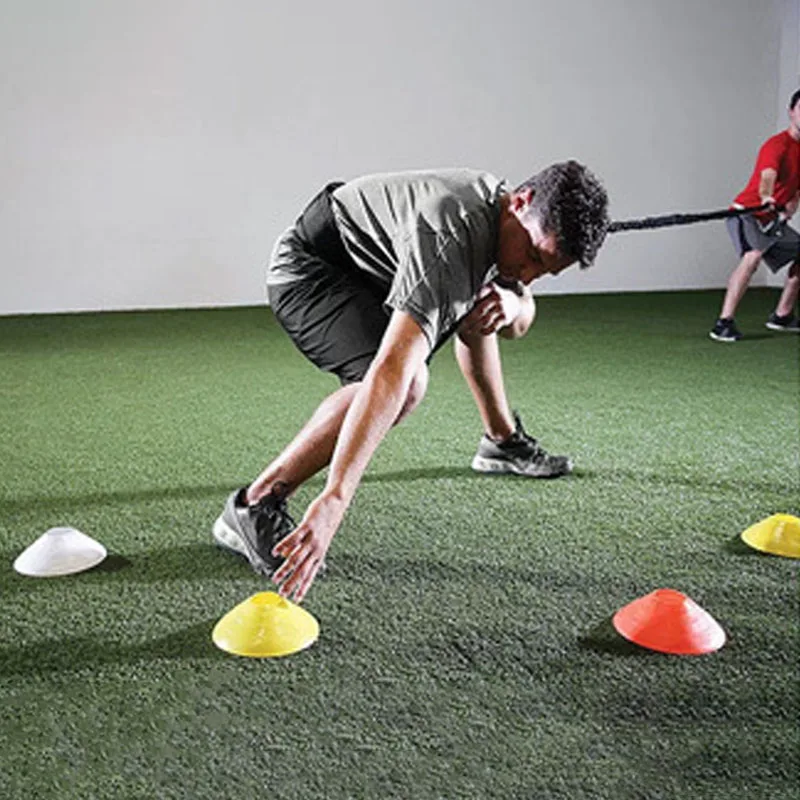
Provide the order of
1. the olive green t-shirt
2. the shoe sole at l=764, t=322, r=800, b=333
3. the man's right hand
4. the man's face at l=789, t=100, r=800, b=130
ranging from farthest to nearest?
the shoe sole at l=764, t=322, r=800, b=333, the man's face at l=789, t=100, r=800, b=130, the olive green t-shirt, the man's right hand

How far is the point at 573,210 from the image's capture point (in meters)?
1.78

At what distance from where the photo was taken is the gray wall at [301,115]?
720 centimetres

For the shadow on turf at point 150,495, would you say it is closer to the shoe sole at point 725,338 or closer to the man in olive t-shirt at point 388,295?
the man in olive t-shirt at point 388,295

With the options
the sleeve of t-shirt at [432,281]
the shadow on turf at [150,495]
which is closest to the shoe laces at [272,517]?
the shadow on turf at [150,495]

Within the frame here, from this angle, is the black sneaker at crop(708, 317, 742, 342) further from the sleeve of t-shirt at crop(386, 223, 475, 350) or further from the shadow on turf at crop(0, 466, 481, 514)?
the sleeve of t-shirt at crop(386, 223, 475, 350)

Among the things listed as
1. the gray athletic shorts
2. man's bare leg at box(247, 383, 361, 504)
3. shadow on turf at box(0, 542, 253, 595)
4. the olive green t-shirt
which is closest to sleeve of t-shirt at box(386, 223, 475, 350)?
the olive green t-shirt

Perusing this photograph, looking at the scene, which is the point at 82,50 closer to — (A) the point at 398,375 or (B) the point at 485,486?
(B) the point at 485,486

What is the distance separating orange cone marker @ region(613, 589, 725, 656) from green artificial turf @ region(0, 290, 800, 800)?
30 mm

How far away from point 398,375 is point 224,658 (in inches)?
24.6

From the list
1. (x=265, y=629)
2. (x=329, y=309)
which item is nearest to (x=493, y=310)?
(x=329, y=309)

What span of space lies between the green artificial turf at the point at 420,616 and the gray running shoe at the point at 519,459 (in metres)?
0.07

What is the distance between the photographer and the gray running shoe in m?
3.11

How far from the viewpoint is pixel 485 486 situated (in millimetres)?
3031

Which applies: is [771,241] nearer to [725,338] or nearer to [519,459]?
[725,338]
